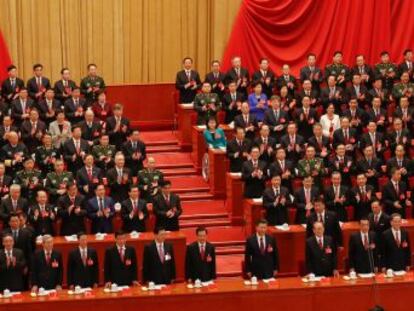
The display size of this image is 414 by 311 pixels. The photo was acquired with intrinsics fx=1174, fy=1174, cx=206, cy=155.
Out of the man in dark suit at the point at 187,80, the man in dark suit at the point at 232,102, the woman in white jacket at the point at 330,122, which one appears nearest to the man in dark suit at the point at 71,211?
the man in dark suit at the point at 232,102

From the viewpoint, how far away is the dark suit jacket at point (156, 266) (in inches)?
532

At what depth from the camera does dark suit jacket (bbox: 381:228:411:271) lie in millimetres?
14000

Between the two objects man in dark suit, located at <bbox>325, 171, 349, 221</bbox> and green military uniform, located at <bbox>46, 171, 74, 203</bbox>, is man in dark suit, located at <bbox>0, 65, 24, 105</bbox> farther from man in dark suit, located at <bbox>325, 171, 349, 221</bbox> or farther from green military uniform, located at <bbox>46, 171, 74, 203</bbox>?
man in dark suit, located at <bbox>325, 171, 349, 221</bbox>

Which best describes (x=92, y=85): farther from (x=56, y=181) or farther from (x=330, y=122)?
Result: (x=330, y=122)

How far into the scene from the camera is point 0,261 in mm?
13328

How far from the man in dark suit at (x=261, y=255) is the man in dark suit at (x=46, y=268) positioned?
7.21 feet

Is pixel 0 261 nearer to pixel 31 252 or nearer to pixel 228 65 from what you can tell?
pixel 31 252

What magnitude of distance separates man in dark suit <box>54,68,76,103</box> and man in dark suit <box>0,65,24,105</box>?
0.52 m

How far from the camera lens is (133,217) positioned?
14.5 m

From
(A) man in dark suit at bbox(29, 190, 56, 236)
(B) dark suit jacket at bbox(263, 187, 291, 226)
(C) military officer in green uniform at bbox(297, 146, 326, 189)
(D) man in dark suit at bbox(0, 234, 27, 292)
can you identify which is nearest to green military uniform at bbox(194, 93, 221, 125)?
(C) military officer in green uniform at bbox(297, 146, 326, 189)

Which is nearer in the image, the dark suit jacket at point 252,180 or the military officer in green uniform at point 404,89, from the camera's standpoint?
the dark suit jacket at point 252,180

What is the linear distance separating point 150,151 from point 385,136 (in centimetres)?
357

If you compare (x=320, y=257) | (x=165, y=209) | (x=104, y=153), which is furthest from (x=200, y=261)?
(x=104, y=153)

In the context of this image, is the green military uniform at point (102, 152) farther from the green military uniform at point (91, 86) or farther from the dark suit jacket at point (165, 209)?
the green military uniform at point (91, 86)
